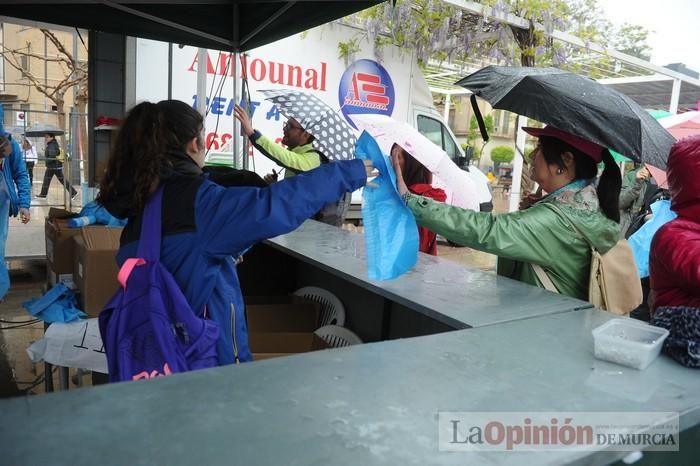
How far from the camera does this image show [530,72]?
258 centimetres

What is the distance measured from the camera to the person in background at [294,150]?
3846mm

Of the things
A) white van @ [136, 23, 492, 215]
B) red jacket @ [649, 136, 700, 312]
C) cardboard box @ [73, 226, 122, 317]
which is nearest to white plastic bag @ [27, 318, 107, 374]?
cardboard box @ [73, 226, 122, 317]

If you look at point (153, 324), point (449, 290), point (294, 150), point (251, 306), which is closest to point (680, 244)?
point (449, 290)

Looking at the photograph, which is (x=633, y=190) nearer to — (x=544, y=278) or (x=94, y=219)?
(x=544, y=278)

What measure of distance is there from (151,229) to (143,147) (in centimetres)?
28

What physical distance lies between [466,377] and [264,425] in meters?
0.50

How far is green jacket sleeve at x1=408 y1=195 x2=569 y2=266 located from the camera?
2.03 m

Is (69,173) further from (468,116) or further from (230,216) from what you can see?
(468,116)

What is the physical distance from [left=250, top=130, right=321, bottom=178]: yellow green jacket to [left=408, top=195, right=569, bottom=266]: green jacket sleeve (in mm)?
1853

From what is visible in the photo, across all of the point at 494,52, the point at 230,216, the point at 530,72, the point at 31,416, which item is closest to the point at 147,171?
the point at 230,216

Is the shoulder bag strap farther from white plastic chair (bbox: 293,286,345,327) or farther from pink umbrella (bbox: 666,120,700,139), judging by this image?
A: pink umbrella (bbox: 666,120,700,139)

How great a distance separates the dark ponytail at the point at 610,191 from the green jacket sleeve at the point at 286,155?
6.77 ft

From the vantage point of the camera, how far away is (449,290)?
6.58 feet

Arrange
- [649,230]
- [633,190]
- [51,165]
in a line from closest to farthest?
[649,230], [633,190], [51,165]
